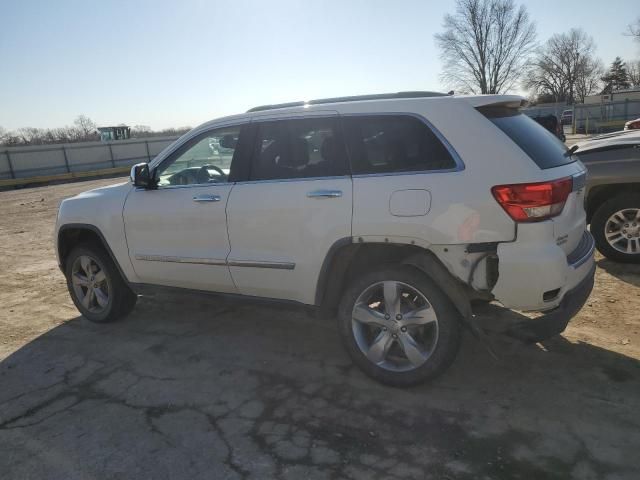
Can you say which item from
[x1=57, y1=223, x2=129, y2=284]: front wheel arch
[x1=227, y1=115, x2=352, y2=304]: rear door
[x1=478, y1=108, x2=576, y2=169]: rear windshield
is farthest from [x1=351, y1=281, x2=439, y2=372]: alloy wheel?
[x1=57, y1=223, x2=129, y2=284]: front wheel arch

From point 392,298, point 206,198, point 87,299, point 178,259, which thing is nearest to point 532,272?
point 392,298

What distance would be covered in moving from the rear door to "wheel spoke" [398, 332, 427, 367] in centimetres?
73

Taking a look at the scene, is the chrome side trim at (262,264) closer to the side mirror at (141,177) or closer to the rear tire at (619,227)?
the side mirror at (141,177)

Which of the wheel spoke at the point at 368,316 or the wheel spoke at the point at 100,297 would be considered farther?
the wheel spoke at the point at 100,297

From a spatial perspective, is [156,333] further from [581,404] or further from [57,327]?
[581,404]

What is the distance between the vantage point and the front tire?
3189 mm

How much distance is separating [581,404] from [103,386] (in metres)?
3.27

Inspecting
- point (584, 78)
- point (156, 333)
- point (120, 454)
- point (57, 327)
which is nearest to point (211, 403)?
A: point (120, 454)

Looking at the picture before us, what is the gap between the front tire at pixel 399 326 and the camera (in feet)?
10.5

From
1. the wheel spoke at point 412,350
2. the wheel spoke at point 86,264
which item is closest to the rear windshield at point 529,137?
the wheel spoke at point 412,350

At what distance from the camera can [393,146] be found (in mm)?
3307

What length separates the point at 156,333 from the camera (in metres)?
4.68

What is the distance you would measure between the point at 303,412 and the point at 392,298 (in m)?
0.93

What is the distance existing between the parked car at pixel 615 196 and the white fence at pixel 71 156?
1288 inches
